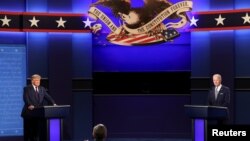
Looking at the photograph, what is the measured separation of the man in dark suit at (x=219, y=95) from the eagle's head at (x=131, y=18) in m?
3.25

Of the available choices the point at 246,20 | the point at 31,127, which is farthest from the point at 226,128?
the point at 246,20

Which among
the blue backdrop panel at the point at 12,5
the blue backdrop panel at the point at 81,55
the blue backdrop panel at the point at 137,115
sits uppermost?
the blue backdrop panel at the point at 12,5

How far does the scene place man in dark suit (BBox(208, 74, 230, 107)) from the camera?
7.34 m

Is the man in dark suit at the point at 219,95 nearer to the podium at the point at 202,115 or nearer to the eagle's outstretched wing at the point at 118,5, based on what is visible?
the podium at the point at 202,115

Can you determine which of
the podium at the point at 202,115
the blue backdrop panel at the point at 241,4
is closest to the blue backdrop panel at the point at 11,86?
the podium at the point at 202,115

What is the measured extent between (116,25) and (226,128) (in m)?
8.08

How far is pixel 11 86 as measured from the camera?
31.6ft

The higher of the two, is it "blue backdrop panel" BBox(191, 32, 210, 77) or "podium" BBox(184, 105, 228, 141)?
"blue backdrop panel" BBox(191, 32, 210, 77)

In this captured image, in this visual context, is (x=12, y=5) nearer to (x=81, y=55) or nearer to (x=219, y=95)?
(x=81, y=55)

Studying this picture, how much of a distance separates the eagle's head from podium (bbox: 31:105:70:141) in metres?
3.33

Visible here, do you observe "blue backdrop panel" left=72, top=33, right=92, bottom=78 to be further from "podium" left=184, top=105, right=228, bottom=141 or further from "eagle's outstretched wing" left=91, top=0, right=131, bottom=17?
"podium" left=184, top=105, right=228, bottom=141

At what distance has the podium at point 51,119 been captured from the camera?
24.1 feet

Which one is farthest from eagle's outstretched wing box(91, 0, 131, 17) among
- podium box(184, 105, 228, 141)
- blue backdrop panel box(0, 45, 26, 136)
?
podium box(184, 105, 228, 141)

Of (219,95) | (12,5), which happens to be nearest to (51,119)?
(219,95)
